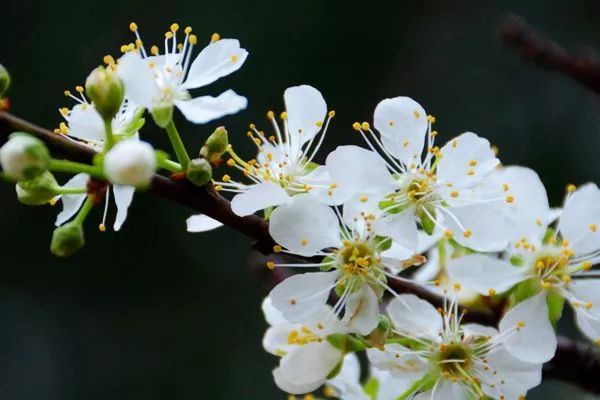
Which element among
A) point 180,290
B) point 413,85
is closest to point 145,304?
point 180,290

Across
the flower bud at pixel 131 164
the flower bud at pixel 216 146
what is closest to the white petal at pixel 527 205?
the flower bud at pixel 216 146

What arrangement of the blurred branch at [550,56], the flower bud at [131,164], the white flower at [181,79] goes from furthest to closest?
the blurred branch at [550,56] → the white flower at [181,79] → the flower bud at [131,164]

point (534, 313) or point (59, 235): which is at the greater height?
point (59, 235)

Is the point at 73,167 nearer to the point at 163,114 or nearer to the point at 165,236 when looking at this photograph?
the point at 163,114

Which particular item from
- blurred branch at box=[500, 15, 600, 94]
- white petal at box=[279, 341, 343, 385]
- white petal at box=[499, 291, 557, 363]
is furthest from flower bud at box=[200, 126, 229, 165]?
blurred branch at box=[500, 15, 600, 94]

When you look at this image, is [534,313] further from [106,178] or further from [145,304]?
[145,304]

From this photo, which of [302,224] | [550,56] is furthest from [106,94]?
[550,56]

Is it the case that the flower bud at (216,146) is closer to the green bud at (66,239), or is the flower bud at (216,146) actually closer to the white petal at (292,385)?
the green bud at (66,239)
